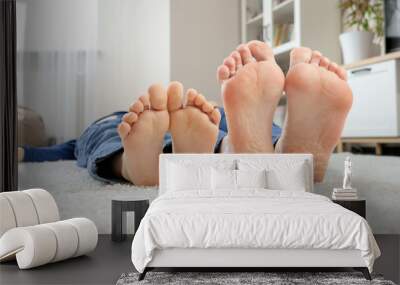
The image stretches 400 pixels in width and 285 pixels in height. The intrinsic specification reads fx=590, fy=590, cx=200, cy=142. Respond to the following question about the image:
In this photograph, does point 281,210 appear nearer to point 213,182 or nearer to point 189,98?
point 213,182

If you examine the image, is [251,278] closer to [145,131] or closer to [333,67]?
[145,131]

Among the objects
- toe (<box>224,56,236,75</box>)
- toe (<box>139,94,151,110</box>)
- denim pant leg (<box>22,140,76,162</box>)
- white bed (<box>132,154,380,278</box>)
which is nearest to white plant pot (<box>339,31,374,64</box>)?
toe (<box>224,56,236,75</box>)

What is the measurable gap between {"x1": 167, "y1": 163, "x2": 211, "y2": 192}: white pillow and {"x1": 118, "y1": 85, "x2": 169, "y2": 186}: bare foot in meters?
0.24

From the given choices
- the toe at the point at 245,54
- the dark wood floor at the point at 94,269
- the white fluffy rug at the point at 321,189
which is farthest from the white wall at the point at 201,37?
the dark wood floor at the point at 94,269

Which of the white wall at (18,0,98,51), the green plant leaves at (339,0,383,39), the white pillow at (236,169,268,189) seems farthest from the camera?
the white wall at (18,0,98,51)

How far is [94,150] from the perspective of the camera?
12.4ft

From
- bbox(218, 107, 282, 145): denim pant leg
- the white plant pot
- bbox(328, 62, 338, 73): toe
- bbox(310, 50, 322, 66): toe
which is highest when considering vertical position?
the white plant pot

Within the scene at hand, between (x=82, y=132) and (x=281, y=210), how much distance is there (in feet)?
5.85

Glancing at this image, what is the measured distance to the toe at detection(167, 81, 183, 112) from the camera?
3.44 meters

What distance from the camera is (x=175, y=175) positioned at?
329 centimetres

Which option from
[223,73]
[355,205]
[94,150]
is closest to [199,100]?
[223,73]

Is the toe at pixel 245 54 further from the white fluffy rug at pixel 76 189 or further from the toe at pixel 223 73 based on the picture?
the white fluffy rug at pixel 76 189

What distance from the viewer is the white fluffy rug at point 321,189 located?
3.62 m

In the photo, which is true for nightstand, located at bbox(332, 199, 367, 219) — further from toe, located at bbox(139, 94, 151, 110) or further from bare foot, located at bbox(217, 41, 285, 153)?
toe, located at bbox(139, 94, 151, 110)
